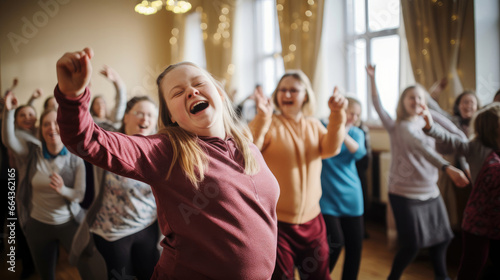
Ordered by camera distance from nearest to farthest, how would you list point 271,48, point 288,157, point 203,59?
point 288,157 → point 203,59 → point 271,48

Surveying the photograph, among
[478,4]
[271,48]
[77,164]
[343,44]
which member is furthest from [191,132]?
[271,48]

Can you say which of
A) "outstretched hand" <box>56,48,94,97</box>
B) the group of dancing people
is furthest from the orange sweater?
"outstretched hand" <box>56,48,94,97</box>

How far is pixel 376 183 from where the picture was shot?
11.7 ft

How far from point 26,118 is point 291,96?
131 centimetres

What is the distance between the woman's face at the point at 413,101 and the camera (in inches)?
78.8

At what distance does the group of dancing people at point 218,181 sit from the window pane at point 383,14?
1542mm

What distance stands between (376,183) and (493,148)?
1.97m

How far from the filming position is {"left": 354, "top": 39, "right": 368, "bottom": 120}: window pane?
12.9 feet

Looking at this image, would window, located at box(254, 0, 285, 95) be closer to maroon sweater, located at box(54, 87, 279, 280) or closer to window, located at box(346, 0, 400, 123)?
window, located at box(346, 0, 400, 123)

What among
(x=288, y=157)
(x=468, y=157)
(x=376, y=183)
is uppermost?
(x=288, y=157)

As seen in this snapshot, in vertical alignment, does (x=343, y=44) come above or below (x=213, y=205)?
above

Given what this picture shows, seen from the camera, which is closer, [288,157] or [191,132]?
[191,132]

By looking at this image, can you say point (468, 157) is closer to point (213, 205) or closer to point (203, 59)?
point (213, 205)

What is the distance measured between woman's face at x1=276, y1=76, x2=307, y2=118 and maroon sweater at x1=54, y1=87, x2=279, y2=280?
0.75 meters
